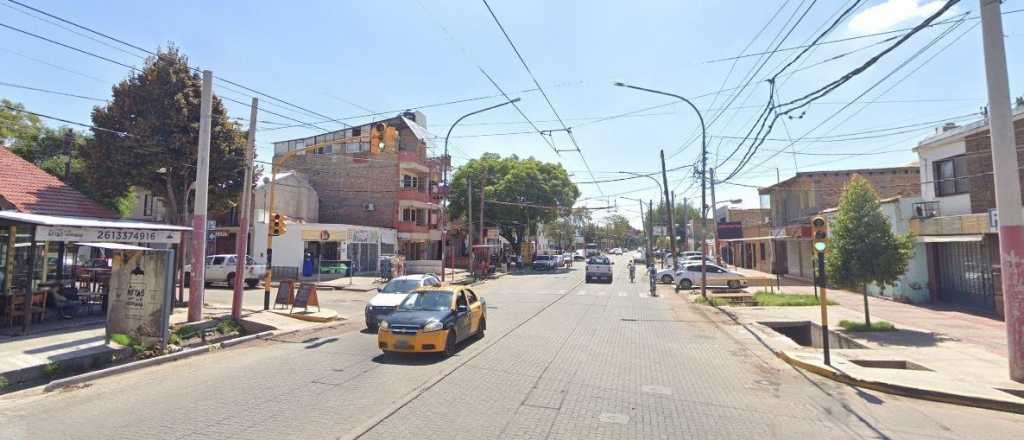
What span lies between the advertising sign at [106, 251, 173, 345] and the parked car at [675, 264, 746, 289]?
25938 mm

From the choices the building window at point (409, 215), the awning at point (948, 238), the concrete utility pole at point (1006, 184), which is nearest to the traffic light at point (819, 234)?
the concrete utility pole at point (1006, 184)

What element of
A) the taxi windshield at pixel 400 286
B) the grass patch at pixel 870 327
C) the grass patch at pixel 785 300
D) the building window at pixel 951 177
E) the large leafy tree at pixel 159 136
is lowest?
the grass patch at pixel 870 327

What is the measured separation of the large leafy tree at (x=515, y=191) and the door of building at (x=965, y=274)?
32.5 meters

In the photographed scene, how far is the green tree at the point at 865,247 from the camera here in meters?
15.2

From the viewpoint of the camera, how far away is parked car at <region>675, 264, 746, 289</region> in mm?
30203

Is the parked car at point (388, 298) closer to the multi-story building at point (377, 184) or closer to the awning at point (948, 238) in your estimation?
the awning at point (948, 238)

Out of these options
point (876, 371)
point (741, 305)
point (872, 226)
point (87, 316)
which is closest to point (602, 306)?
point (741, 305)

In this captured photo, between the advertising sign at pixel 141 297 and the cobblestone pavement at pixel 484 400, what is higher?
Answer: the advertising sign at pixel 141 297

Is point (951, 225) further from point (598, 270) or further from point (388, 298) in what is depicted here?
point (598, 270)

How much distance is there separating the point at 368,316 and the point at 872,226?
47.4 ft

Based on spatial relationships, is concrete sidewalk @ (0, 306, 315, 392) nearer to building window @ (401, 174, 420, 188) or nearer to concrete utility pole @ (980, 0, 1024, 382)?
concrete utility pole @ (980, 0, 1024, 382)

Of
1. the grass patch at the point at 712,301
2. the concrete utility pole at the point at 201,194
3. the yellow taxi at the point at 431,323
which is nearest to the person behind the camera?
the yellow taxi at the point at 431,323

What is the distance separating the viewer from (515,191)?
51875 mm

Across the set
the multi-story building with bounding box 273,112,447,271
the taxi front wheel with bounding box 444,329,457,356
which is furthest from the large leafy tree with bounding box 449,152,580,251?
the taxi front wheel with bounding box 444,329,457,356
